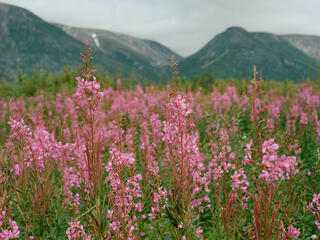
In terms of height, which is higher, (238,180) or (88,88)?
(88,88)

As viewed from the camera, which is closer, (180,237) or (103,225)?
(103,225)

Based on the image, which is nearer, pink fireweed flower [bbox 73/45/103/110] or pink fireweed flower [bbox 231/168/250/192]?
pink fireweed flower [bbox 73/45/103/110]

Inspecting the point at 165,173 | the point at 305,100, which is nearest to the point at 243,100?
the point at 305,100

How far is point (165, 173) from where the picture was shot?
482 cm

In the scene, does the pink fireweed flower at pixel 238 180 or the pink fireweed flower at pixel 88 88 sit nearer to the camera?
the pink fireweed flower at pixel 88 88

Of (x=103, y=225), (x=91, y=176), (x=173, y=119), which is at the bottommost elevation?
(x=103, y=225)

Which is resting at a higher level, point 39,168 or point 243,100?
point 243,100

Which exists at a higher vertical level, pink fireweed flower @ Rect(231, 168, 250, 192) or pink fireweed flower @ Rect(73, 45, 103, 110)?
pink fireweed flower @ Rect(73, 45, 103, 110)

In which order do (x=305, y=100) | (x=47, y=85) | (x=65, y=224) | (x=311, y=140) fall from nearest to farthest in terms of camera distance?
1. (x=65, y=224)
2. (x=311, y=140)
3. (x=305, y=100)
4. (x=47, y=85)

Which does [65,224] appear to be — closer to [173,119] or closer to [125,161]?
[125,161]

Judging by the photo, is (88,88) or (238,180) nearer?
(88,88)

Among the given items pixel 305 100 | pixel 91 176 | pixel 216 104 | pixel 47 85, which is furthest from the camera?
pixel 47 85

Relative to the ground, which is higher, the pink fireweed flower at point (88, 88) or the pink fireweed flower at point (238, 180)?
the pink fireweed flower at point (88, 88)

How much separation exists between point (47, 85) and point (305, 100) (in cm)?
1671
